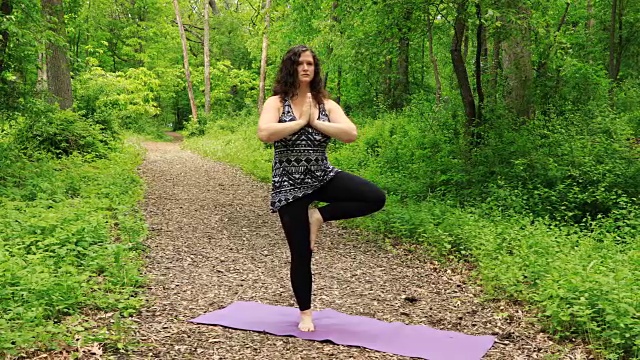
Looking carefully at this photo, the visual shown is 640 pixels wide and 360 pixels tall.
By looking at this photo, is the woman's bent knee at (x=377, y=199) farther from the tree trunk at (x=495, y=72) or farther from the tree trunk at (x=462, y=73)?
the tree trunk at (x=495, y=72)

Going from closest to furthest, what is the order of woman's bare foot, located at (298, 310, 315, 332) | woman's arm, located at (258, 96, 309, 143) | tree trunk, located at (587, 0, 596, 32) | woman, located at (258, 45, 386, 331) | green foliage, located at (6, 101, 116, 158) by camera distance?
1. woman's arm, located at (258, 96, 309, 143)
2. woman, located at (258, 45, 386, 331)
3. woman's bare foot, located at (298, 310, 315, 332)
4. green foliage, located at (6, 101, 116, 158)
5. tree trunk, located at (587, 0, 596, 32)

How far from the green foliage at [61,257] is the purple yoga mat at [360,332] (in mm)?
873

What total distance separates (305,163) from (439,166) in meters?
6.25

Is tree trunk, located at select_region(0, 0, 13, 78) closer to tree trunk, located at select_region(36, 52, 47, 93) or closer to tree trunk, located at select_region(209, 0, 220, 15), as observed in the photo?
tree trunk, located at select_region(36, 52, 47, 93)

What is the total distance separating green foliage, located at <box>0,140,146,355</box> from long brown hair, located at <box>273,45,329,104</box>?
2049mm

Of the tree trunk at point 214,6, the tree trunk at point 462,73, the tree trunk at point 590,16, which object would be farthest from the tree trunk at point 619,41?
the tree trunk at point 214,6

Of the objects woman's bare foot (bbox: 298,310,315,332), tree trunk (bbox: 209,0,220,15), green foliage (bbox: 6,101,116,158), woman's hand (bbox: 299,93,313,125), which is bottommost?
woman's bare foot (bbox: 298,310,315,332)

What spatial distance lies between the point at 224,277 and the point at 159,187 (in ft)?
20.2

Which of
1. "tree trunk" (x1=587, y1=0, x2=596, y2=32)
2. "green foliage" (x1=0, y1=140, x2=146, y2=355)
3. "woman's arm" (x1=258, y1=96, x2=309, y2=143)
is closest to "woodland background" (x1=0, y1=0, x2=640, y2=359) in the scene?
"green foliage" (x1=0, y1=140, x2=146, y2=355)

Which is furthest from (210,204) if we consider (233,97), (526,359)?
(233,97)

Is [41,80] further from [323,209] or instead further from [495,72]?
[323,209]

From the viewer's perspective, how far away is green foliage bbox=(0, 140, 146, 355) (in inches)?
144

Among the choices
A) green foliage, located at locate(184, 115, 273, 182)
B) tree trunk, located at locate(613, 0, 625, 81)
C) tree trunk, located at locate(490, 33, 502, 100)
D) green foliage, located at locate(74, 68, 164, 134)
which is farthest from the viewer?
green foliage, located at locate(74, 68, 164, 134)

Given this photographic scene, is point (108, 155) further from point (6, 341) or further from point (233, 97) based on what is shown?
point (233, 97)
